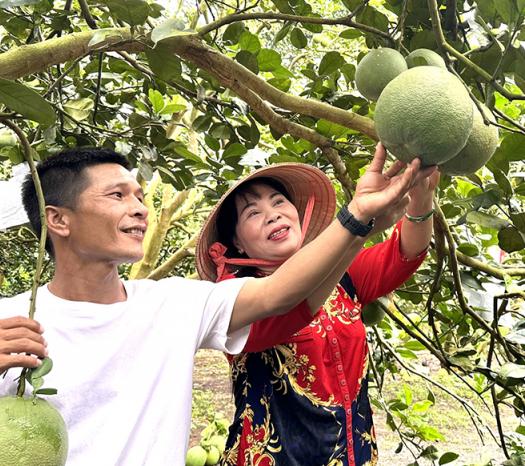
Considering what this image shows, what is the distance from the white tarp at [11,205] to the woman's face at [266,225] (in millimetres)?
425

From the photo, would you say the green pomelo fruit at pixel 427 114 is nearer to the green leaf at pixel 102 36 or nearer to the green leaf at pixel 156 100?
the green leaf at pixel 102 36

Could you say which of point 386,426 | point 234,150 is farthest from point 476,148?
point 386,426

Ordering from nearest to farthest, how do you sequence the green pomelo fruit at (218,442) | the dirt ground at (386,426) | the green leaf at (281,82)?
the green leaf at (281,82)
the green pomelo fruit at (218,442)
the dirt ground at (386,426)

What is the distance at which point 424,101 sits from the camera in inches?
25.8

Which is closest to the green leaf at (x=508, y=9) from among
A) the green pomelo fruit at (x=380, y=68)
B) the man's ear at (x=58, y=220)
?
the green pomelo fruit at (x=380, y=68)

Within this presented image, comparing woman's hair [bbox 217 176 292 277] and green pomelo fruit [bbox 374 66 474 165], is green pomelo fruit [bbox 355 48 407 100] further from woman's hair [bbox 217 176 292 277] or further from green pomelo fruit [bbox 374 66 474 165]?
woman's hair [bbox 217 176 292 277]

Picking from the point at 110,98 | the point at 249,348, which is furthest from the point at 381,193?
the point at 110,98

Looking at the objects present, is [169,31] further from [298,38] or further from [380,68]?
[298,38]

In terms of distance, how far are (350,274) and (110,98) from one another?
0.88 m

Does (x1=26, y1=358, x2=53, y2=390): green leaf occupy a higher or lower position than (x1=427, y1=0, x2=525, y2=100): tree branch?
lower

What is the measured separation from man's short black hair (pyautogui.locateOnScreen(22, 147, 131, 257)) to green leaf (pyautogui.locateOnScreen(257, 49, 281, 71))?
1.18 ft

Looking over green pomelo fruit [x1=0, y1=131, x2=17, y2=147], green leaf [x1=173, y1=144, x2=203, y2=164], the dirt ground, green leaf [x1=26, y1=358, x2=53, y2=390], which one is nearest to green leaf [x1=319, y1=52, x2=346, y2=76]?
green leaf [x1=173, y1=144, x2=203, y2=164]

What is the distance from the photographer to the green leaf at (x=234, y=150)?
162 centimetres

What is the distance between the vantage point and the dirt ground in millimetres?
4461
